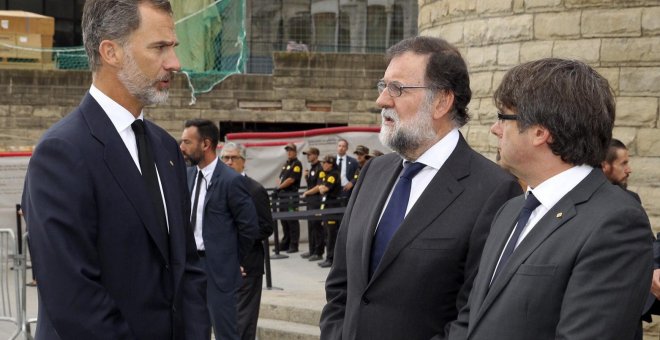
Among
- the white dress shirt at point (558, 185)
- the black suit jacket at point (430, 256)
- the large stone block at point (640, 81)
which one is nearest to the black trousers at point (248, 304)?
the large stone block at point (640, 81)

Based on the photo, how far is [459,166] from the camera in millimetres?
4074

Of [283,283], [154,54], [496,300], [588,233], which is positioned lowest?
[283,283]

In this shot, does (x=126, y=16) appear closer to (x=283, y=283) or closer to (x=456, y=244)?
(x=456, y=244)

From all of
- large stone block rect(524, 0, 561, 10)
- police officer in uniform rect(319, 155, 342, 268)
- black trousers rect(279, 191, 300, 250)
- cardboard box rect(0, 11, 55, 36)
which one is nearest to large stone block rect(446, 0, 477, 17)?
large stone block rect(524, 0, 561, 10)

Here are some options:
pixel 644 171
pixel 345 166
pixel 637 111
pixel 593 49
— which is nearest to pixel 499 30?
pixel 593 49

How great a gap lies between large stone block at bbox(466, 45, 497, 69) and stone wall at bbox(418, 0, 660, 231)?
10 millimetres

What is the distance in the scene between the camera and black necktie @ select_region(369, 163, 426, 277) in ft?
13.3

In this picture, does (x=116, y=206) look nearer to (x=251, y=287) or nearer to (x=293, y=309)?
(x=251, y=287)

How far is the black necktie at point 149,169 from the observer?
3.76 metres

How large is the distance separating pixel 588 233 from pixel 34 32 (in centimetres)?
2229

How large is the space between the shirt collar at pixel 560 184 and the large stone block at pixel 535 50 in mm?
6714

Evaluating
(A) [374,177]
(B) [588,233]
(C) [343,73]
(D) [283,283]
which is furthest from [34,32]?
(B) [588,233]

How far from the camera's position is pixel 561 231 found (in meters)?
3.08

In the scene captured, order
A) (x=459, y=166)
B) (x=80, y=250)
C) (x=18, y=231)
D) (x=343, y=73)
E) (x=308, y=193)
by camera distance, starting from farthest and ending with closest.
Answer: (x=343, y=73) → (x=308, y=193) → (x=18, y=231) → (x=459, y=166) → (x=80, y=250)
